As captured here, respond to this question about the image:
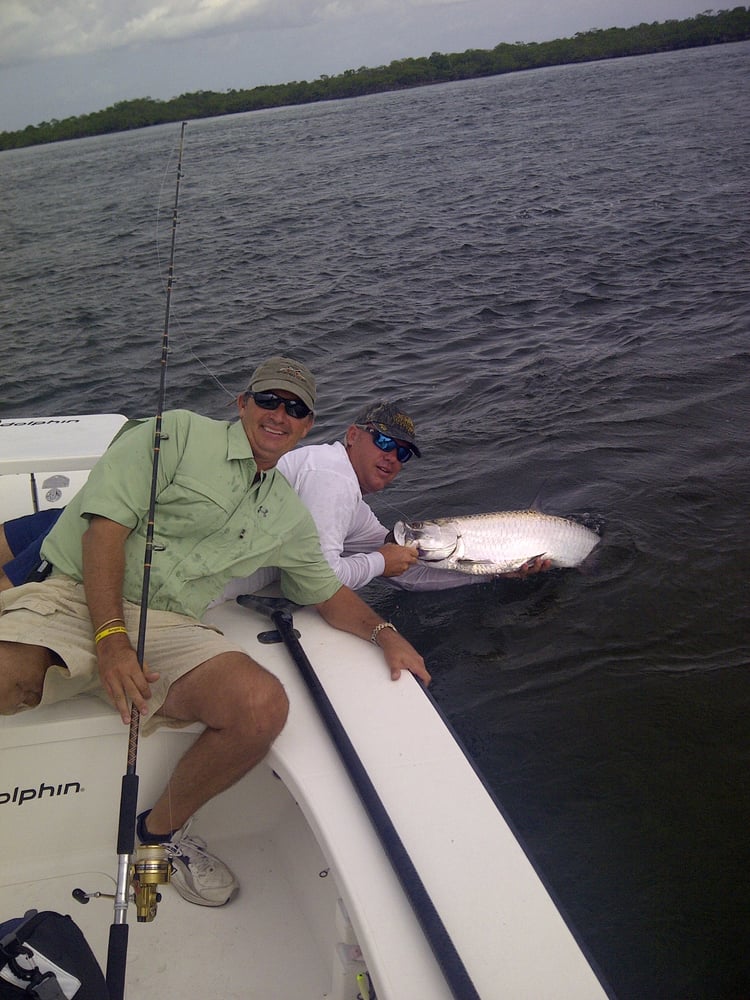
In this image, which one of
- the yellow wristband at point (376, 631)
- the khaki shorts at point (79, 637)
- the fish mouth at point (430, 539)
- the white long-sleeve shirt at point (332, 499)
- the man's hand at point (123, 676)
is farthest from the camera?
the fish mouth at point (430, 539)

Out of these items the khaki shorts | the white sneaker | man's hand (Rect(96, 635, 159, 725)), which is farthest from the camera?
the white sneaker

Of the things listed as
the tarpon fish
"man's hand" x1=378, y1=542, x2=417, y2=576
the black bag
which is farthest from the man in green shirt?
the tarpon fish

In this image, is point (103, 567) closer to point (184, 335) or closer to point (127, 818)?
point (127, 818)

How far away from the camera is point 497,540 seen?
16.2ft

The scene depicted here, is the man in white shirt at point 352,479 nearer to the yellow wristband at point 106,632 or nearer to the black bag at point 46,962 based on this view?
the yellow wristband at point 106,632

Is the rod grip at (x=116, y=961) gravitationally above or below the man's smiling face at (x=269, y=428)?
below

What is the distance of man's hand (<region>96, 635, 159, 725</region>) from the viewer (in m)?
2.53

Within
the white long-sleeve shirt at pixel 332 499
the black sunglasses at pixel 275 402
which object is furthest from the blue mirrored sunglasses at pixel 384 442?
the black sunglasses at pixel 275 402

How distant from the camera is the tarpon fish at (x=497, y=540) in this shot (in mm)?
4703

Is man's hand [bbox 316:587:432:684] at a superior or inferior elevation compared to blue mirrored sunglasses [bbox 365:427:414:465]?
inferior

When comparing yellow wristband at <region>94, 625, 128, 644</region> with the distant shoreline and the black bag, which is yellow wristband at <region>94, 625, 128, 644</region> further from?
the distant shoreline

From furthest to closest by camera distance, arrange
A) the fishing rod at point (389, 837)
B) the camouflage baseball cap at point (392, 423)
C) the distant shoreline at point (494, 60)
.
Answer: the distant shoreline at point (494, 60)
the camouflage baseball cap at point (392, 423)
the fishing rod at point (389, 837)

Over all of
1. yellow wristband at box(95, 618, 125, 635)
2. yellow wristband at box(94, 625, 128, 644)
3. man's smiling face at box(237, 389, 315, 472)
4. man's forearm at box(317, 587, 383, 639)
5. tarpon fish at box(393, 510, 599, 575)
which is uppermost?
man's smiling face at box(237, 389, 315, 472)

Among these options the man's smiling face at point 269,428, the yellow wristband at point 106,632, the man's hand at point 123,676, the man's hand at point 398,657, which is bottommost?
the man's hand at point 398,657
